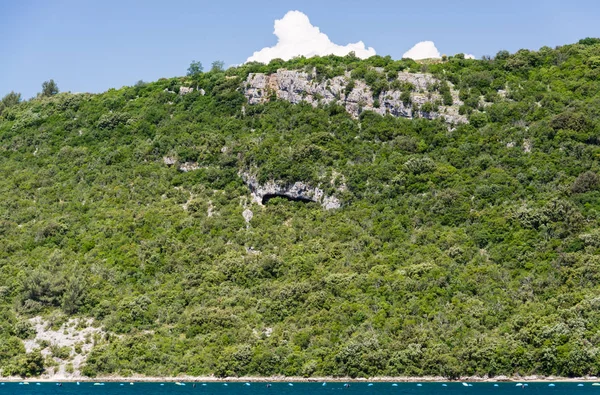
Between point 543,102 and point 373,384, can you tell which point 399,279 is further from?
point 543,102

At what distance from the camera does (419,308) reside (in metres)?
112

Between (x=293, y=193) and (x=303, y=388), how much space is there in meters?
48.8

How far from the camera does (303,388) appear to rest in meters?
101

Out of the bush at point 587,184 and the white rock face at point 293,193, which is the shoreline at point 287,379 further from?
the white rock face at point 293,193

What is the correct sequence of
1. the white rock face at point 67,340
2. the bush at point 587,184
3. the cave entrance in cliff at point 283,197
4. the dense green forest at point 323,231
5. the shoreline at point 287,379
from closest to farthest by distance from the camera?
the shoreline at point 287,379 → the dense green forest at point 323,231 → the white rock face at point 67,340 → the bush at point 587,184 → the cave entrance in cliff at point 283,197

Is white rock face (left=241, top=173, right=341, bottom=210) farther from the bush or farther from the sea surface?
the sea surface

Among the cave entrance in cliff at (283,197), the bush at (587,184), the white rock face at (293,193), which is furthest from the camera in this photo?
the cave entrance in cliff at (283,197)

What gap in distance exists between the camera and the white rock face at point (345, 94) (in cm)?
15488

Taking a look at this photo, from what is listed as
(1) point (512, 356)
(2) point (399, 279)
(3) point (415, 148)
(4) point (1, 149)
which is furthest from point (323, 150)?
(4) point (1, 149)

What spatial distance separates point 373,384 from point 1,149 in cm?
10671

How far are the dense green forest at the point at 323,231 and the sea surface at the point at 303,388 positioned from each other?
392 centimetres

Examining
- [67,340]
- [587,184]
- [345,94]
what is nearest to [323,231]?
[345,94]

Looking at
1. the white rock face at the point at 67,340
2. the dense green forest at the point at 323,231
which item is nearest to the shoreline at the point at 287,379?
the dense green forest at the point at 323,231

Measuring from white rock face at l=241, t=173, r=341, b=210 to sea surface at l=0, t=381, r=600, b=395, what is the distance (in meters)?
41.9
